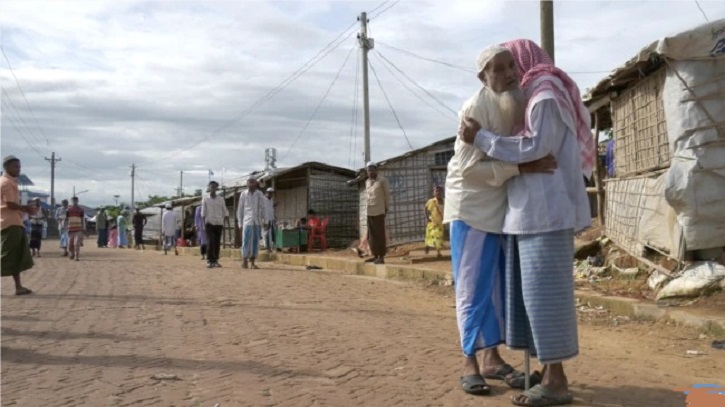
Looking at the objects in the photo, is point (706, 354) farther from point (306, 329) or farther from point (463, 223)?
point (306, 329)

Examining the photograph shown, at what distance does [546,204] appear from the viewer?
3453 millimetres

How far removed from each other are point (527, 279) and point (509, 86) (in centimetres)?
103

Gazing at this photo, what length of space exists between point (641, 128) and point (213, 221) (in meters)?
8.71

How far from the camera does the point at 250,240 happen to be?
14.1 metres

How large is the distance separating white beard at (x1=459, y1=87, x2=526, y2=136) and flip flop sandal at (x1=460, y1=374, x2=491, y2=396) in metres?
1.35

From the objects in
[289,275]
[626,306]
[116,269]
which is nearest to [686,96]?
[626,306]

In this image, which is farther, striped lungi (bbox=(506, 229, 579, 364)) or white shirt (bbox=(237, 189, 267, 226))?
white shirt (bbox=(237, 189, 267, 226))

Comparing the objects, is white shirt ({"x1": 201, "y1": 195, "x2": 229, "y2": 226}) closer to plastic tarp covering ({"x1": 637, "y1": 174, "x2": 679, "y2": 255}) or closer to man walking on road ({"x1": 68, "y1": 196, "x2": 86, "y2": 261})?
man walking on road ({"x1": 68, "y1": 196, "x2": 86, "y2": 261})

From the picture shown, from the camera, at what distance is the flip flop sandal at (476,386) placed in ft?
12.2

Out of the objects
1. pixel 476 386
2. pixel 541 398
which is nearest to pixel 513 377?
pixel 476 386

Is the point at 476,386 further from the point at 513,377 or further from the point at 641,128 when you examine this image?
the point at 641,128

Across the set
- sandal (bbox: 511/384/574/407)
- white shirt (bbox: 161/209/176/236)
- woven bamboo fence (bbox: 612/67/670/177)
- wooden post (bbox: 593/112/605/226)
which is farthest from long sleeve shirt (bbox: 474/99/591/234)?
white shirt (bbox: 161/209/176/236)

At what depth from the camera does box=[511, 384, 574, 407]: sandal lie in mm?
3426

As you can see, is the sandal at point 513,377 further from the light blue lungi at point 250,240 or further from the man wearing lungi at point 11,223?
the light blue lungi at point 250,240
